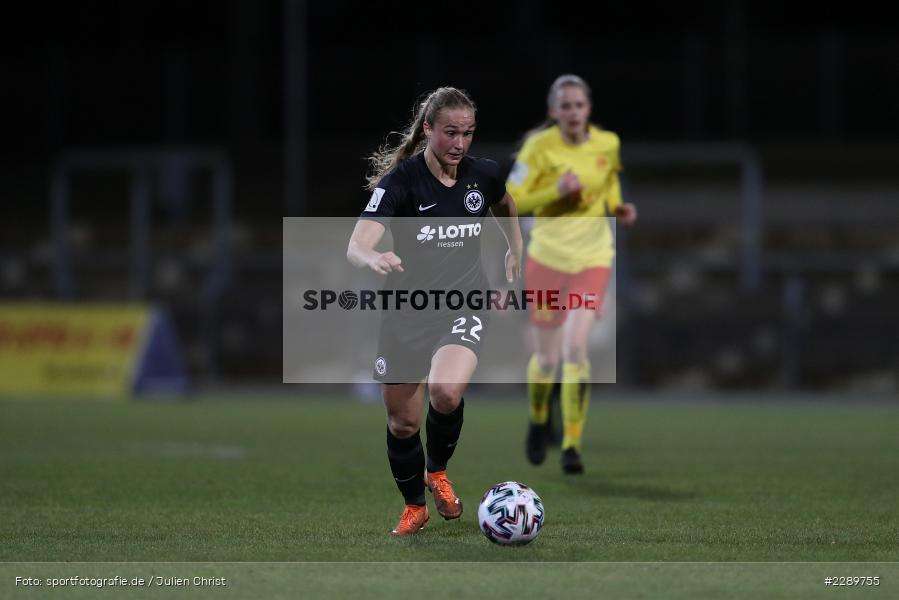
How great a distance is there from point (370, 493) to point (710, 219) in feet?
72.4

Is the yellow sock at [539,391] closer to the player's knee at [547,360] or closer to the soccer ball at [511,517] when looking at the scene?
the player's knee at [547,360]

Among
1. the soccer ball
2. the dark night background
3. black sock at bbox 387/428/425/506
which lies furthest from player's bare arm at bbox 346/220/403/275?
the dark night background

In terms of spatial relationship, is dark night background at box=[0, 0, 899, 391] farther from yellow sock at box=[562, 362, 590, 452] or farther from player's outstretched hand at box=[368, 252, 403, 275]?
player's outstretched hand at box=[368, 252, 403, 275]

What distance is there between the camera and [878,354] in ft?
67.6

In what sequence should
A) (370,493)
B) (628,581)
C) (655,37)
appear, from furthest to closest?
(655,37) → (370,493) → (628,581)

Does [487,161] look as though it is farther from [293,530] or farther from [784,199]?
[784,199]

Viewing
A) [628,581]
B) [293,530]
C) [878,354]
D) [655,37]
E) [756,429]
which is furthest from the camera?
[655,37]

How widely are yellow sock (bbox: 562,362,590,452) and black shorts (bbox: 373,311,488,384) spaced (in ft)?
8.90

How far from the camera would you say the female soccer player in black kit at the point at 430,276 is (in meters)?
6.79

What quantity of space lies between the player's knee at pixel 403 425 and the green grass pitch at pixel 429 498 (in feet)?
1.52

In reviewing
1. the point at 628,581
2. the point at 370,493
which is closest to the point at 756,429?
the point at 370,493

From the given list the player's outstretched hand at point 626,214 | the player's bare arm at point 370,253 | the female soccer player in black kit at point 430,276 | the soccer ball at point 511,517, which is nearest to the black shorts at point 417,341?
the female soccer player in black kit at point 430,276

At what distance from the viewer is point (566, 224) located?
9.99 m

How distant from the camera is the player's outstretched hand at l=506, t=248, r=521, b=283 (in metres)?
7.43
